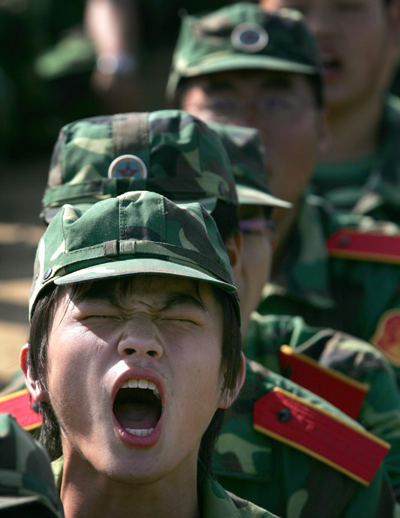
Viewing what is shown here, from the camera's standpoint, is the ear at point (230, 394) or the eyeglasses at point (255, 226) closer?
the ear at point (230, 394)

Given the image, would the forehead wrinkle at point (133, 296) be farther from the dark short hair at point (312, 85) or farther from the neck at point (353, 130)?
the neck at point (353, 130)

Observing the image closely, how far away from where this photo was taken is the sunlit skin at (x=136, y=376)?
1.42 m

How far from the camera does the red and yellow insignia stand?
3.16 meters

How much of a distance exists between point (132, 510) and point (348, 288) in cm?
197

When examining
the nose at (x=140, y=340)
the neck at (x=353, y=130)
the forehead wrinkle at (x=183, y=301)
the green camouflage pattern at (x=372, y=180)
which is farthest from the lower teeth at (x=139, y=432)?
the neck at (x=353, y=130)

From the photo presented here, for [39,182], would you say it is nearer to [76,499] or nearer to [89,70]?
[89,70]

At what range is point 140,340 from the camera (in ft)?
4.75

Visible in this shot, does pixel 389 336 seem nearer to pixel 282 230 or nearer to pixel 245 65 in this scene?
pixel 282 230

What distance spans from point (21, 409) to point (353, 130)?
2.82 meters

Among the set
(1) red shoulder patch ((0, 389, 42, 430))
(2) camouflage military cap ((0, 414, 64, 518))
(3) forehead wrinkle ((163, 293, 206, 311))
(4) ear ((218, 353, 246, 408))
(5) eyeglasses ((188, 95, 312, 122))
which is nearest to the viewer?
(2) camouflage military cap ((0, 414, 64, 518))

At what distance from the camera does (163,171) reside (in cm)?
207

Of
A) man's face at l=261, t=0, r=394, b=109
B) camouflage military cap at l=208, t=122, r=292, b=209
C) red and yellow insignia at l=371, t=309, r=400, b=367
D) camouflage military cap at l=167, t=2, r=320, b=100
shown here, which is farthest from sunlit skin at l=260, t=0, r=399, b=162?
camouflage military cap at l=208, t=122, r=292, b=209

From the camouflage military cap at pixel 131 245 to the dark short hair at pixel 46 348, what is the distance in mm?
33

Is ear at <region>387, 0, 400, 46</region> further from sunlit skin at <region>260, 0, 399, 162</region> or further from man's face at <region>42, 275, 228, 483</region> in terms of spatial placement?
man's face at <region>42, 275, 228, 483</region>
